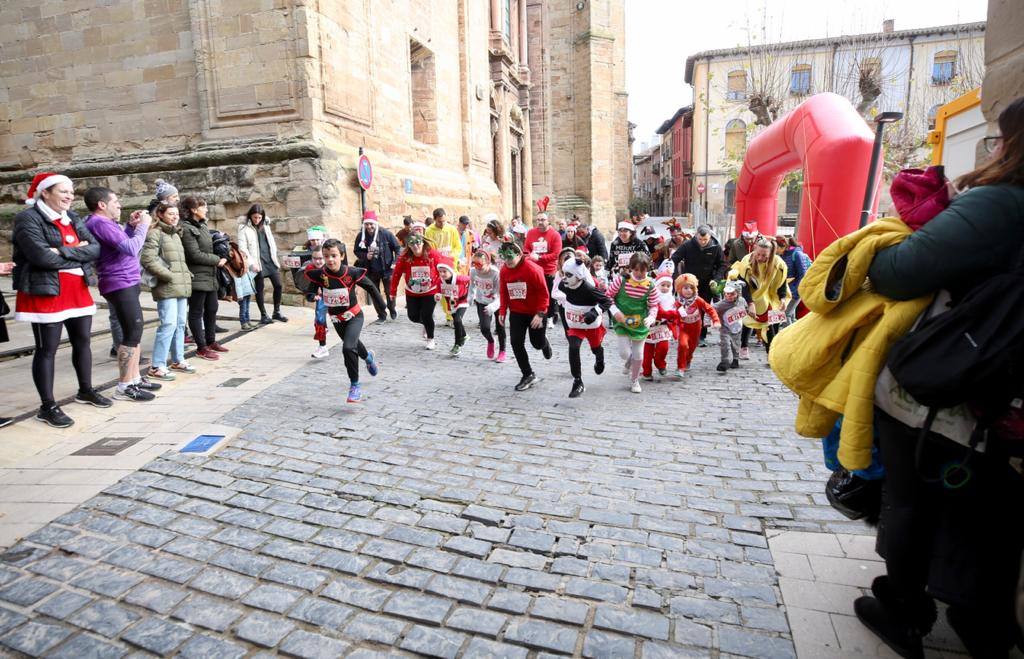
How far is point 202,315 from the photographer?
8.05 meters

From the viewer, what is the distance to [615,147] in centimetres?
3706

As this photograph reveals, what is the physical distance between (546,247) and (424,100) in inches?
361

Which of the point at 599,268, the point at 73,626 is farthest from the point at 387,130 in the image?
A: the point at 73,626

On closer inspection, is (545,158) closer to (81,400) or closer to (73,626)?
(81,400)

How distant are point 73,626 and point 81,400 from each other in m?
3.78

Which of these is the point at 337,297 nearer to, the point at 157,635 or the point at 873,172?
the point at 157,635

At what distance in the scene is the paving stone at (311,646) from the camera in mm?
2572

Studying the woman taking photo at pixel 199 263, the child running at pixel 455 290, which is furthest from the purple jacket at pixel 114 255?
the child running at pixel 455 290

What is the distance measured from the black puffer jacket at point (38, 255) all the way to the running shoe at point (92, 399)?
1.14m

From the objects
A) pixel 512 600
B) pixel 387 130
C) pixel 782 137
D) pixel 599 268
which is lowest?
pixel 512 600

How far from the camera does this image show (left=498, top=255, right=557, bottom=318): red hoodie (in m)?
6.75

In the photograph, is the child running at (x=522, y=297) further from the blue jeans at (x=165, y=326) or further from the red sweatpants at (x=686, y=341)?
the blue jeans at (x=165, y=326)

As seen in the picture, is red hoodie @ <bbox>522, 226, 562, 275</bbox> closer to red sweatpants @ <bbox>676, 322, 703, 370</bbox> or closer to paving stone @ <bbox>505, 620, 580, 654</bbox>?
red sweatpants @ <bbox>676, 322, 703, 370</bbox>

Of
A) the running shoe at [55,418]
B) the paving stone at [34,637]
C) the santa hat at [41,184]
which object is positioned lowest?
the paving stone at [34,637]
